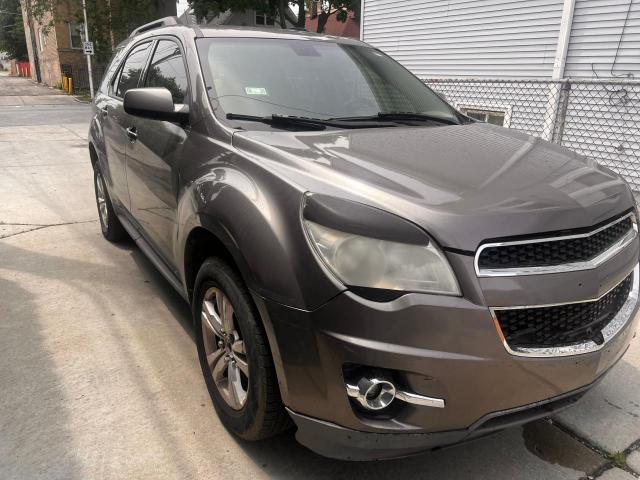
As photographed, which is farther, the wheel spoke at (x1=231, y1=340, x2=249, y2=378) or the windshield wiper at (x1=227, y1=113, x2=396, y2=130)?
the windshield wiper at (x1=227, y1=113, x2=396, y2=130)

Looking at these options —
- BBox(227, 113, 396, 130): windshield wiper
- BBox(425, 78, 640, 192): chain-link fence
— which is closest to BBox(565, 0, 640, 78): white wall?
BBox(425, 78, 640, 192): chain-link fence

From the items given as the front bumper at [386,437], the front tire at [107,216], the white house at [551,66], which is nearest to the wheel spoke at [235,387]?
the front bumper at [386,437]

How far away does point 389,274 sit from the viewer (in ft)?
5.41

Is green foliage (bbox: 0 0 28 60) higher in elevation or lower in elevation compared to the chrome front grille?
higher

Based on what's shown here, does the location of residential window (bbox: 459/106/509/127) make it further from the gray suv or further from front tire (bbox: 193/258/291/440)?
front tire (bbox: 193/258/291/440)

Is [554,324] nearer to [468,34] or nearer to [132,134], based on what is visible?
[132,134]

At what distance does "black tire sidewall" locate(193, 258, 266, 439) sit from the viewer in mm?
1933

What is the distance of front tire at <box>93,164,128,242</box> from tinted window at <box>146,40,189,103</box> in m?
1.52

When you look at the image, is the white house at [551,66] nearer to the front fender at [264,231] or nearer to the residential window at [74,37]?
the front fender at [264,231]

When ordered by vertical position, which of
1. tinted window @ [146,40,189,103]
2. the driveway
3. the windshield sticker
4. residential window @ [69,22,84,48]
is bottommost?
the driveway

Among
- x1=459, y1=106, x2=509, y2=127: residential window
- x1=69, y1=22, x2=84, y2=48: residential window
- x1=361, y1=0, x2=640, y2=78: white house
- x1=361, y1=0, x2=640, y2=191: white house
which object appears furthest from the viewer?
x1=69, y1=22, x2=84, y2=48: residential window

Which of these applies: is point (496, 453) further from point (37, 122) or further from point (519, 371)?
point (37, 122)

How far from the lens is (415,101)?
317 centimetres

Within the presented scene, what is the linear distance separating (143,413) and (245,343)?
860 millimetres
